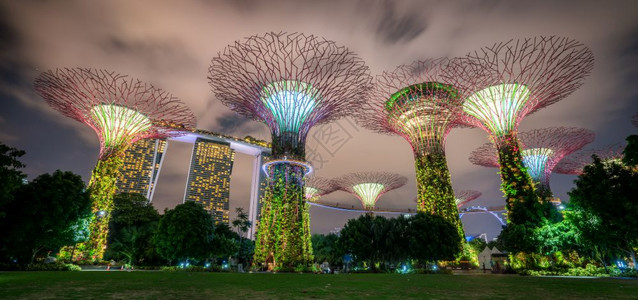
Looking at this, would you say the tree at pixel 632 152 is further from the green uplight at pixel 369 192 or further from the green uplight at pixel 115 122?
the green uplight at pixel 369 192

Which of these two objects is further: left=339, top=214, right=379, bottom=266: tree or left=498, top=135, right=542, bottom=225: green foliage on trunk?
left=339, top=214, right=379, bottom=266: tree

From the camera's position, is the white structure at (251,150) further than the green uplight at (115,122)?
Yes

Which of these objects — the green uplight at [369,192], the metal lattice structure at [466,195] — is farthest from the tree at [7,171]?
the metal lattice structure at [466,195]

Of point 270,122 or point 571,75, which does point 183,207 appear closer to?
point 270,122

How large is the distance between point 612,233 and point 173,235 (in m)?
36.9

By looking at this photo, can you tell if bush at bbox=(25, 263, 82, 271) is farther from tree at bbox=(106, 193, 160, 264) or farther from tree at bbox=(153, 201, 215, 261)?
tree at bbox=(106, 193, 160, 264)

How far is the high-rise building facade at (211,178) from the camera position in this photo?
13288 cm

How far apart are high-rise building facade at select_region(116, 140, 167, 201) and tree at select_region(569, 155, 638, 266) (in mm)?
135795

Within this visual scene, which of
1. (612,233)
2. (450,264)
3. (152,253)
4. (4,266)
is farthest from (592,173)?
(152,253)

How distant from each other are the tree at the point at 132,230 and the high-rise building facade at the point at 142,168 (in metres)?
73.2

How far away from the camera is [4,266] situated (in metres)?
20.9

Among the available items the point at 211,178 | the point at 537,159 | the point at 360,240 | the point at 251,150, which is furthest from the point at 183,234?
the point at 211,178

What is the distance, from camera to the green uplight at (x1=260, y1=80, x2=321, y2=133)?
29.1m


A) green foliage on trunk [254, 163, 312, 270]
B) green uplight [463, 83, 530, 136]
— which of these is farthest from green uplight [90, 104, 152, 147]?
green uplight [463, 83, 530, 136]
